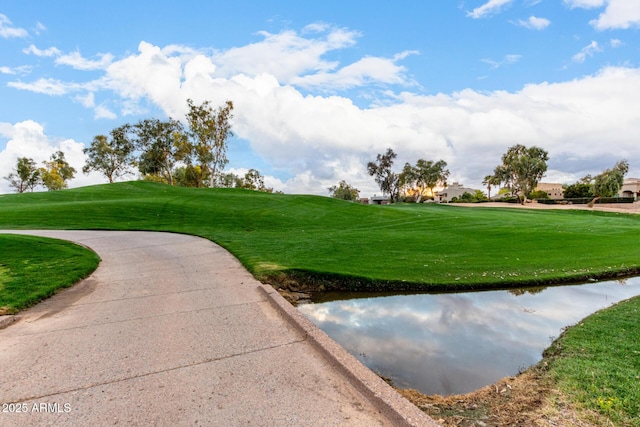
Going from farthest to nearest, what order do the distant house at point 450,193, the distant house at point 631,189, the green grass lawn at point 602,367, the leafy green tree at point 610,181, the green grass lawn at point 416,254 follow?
the distant house at point 450,193, the distant house at point 631,189, the leafy green tree at point 610,181, the green grass lawn at point 416,254, the green grass lawn at point 602,367

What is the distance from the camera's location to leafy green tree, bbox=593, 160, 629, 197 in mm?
47188

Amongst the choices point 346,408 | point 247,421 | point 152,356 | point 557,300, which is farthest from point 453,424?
point 557,300

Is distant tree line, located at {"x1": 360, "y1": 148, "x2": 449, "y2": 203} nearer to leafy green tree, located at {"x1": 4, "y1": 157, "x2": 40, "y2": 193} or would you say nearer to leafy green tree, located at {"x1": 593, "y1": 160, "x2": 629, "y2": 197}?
leafy green tree, located at {"x1": 593, "y1": 160, "x2": 629, "y2": 197}

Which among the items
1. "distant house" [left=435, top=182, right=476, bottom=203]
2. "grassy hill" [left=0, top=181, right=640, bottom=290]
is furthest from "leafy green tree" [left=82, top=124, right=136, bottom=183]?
"distant house" [left=435, top=182, right=476, bottom=203]

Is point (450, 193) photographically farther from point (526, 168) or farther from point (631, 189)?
point (526, 168)

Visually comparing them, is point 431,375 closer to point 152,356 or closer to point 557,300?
point 152,356

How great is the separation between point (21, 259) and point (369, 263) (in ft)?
28.1

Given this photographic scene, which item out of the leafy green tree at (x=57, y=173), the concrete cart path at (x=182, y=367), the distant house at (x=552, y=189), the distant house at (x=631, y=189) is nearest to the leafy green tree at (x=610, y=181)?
the distant house at (x=631, y=189)

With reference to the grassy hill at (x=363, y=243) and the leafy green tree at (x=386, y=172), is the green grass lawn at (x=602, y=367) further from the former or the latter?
the leafy green tree at (x=386, y=172)

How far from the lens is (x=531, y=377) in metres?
3.75

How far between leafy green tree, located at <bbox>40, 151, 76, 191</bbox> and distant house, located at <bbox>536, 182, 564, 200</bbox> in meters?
106

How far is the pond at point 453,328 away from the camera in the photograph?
171 inches

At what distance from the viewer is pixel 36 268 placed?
24.1 feet

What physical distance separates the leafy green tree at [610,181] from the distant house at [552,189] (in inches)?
1481
